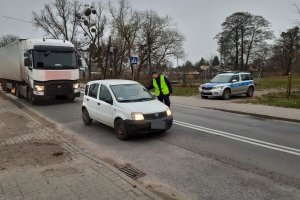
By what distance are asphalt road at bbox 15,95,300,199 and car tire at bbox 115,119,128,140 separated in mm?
150

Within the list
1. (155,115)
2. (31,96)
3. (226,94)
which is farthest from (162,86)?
(226,94)

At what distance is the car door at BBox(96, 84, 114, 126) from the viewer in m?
9.42

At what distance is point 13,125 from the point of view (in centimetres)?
1122

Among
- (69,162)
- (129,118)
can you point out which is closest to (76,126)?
(129,118)

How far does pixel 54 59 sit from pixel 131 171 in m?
12.2

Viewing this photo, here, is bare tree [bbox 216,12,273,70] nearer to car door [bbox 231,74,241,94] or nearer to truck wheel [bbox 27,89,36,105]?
car door [bbox 231,74,241,94]

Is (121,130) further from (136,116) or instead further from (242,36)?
(242,36)

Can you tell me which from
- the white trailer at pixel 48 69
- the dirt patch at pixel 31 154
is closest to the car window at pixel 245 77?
the white trailer at pixel 48 69

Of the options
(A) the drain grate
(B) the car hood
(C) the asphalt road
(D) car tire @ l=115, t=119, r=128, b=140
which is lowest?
(A) the drain grate

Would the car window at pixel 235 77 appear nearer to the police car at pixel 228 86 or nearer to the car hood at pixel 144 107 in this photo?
the police car at pixel 228 86

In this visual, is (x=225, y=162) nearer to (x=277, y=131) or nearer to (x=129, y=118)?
A: (x=129, y=118)

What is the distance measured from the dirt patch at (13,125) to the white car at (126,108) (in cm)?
217

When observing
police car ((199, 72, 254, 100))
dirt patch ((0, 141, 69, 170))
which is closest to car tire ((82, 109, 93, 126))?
dirt patch ((0, 141, 69, 170))

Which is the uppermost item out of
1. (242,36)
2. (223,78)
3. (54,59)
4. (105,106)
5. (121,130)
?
(242,36)
